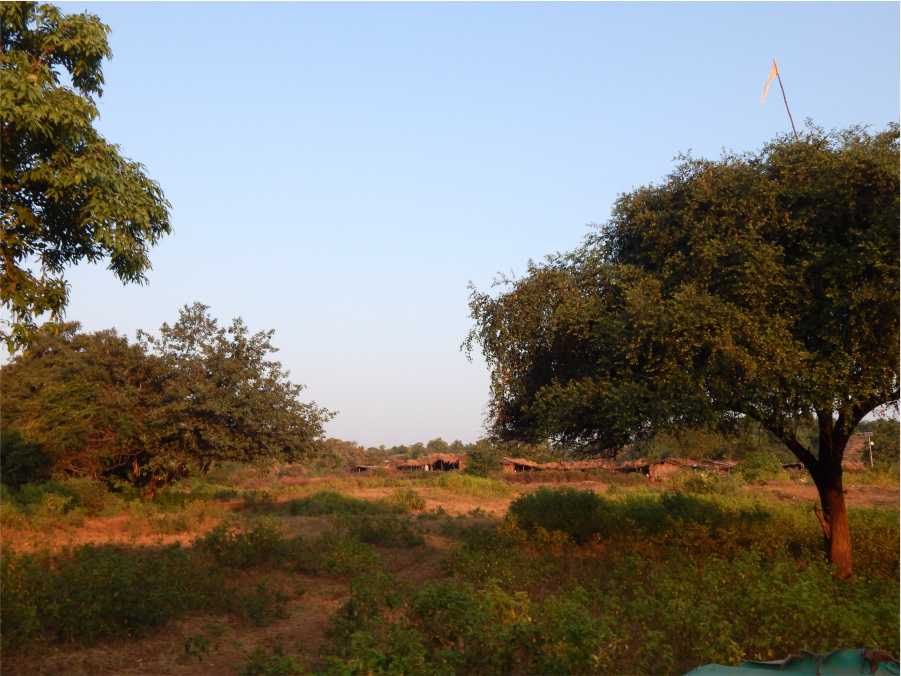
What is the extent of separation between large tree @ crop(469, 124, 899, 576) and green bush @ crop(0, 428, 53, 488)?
21.4 metres

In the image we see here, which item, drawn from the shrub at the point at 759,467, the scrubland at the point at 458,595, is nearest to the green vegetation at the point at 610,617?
the scrubland at the point at 458,595

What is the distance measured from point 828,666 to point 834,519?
8.80 meters

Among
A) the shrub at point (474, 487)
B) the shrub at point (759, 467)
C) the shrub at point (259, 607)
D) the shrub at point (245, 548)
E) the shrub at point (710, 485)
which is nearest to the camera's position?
the shrub at point (259, 607)

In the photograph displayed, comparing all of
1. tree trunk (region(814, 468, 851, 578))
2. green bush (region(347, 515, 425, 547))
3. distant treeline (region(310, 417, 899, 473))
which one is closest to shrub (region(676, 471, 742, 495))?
distant treeline (region(310, 417, 899, 473))

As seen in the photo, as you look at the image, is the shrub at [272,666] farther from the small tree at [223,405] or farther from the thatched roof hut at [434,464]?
the thatched roof hut at [434,464]

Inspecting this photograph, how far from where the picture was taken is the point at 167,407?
25484mm

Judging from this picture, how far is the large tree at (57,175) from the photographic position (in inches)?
329

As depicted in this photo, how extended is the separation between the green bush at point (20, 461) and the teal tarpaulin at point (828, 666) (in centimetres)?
2724

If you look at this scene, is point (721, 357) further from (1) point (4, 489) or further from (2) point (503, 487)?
(2) point (503, 487)

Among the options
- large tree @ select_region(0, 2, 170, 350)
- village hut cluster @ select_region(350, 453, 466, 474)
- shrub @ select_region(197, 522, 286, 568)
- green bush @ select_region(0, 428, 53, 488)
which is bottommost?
shrub @ select_region(197, 522, 286, 568)

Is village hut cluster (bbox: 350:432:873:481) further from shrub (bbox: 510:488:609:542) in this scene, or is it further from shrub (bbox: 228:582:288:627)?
shrub (bbox: 228:582:288:627)

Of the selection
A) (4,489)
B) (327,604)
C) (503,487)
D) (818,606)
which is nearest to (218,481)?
(503,487)

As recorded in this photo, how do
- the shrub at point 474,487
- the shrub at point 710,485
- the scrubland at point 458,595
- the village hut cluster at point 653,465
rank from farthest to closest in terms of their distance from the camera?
the village hut cluster at point 653,465, the shrub at point 474,487, the shrub at point 710,485, the scrubland at point 458,595

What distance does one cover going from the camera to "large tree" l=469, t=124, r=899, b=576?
10008 mm
